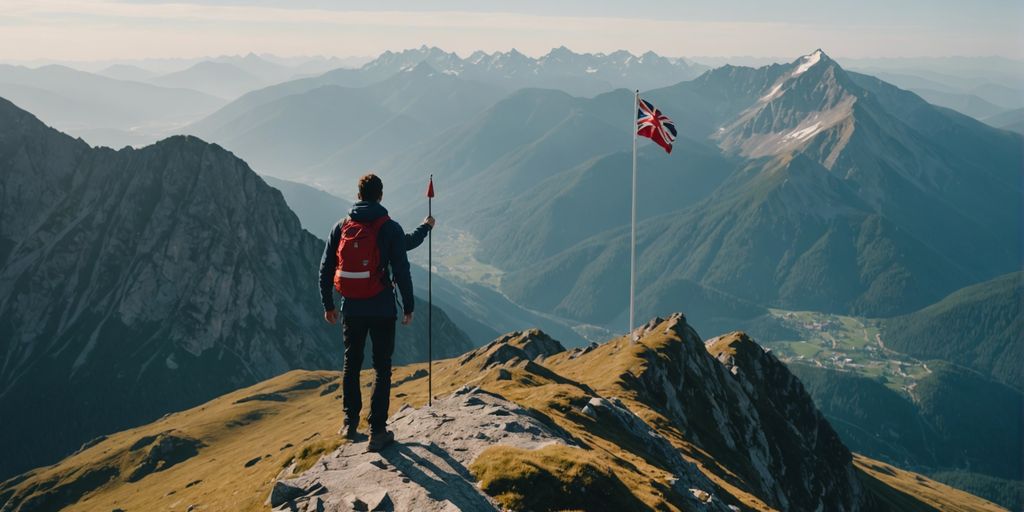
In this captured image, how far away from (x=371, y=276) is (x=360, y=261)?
600 millimetres

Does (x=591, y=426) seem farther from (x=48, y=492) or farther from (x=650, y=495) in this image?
(x=48, y=492)

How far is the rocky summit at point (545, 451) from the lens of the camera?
2500 cm

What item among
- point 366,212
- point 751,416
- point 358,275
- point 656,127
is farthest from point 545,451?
point 751,416

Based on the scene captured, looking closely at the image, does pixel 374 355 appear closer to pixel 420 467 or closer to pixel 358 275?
pixel 358 275

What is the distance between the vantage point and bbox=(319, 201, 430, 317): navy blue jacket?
77.8ft

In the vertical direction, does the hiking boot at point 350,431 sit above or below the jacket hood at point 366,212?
below

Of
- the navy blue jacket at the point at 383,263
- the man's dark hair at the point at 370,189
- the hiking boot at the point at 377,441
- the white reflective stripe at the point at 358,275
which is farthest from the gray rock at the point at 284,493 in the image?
the man's dark hair at the point at 370,189

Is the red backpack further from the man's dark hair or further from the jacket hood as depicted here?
the man's dark hair

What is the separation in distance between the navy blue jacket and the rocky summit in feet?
18.6

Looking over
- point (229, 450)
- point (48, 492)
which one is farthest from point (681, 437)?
point (48, 492)

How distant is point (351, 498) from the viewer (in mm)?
23109

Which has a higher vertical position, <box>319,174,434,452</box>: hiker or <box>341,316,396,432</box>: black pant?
<box>319,174,434,452</box>: hiker

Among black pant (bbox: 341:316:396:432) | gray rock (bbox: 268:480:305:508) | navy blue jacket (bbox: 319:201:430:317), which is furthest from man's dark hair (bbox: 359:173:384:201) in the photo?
gray rock (bbox: 268:480:305:508)

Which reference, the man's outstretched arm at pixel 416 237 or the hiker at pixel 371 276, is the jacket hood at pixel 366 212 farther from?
the man's outstretched arm at pixel 416 237
